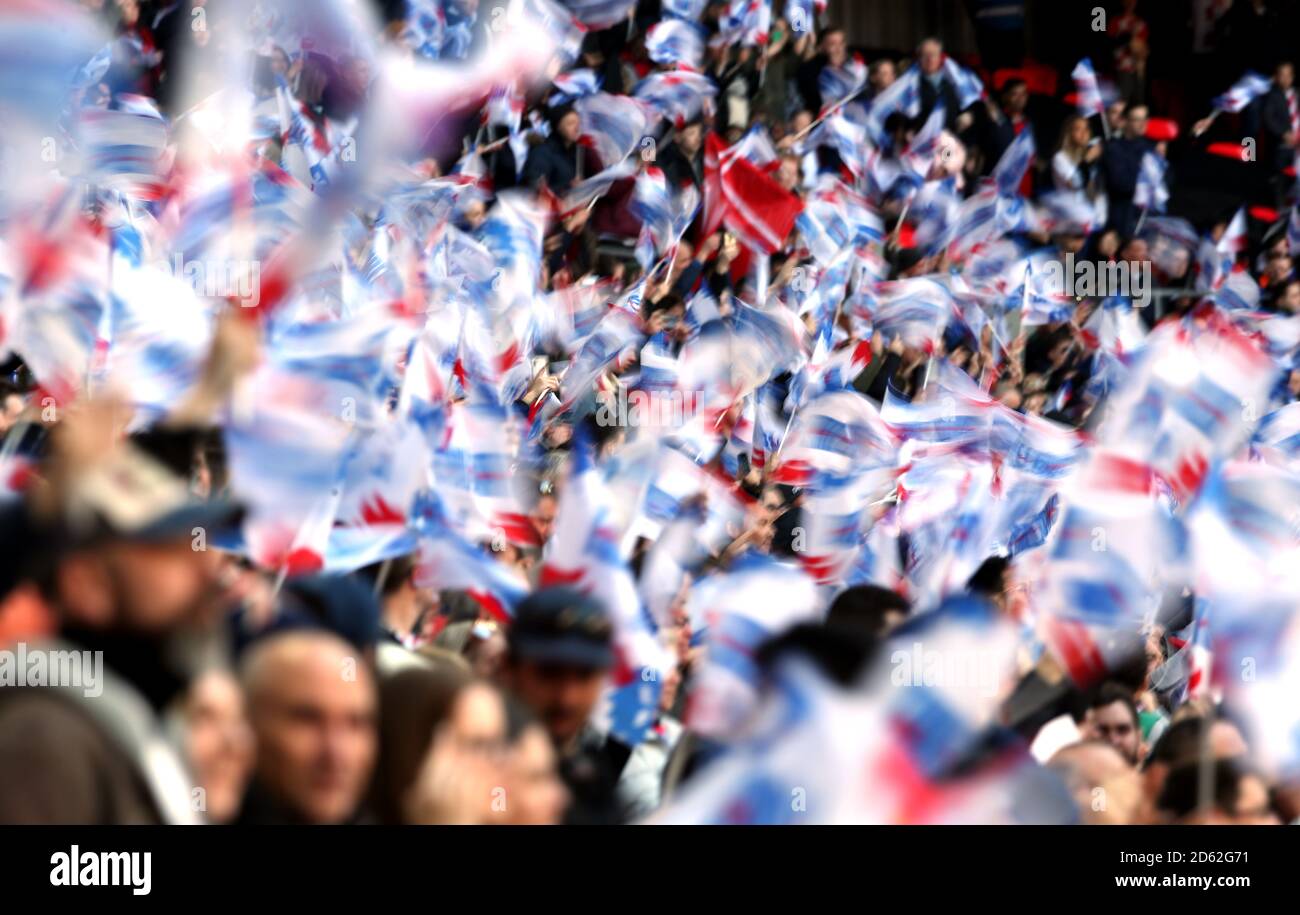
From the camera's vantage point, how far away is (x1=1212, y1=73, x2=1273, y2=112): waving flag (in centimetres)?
1421

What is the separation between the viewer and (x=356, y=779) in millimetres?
3309

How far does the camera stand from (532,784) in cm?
359

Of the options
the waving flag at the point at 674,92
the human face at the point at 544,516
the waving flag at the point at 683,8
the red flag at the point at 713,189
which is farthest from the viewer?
the waving flag at the point at 683,8

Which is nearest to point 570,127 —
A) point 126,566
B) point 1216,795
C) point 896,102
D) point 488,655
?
point 896,102

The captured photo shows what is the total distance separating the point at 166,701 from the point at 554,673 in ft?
2.94

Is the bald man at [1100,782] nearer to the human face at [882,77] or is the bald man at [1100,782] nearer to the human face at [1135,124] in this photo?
the human face at [882,77]

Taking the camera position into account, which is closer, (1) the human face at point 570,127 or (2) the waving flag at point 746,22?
(1) the human face at point 570,127

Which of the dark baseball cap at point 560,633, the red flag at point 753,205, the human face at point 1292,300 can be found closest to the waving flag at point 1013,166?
the human face at point 1292,300

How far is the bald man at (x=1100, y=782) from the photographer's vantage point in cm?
440

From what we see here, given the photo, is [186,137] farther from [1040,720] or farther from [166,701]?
[166,701]

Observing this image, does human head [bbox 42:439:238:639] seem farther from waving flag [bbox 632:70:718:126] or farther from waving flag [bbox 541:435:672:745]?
waving flag [bbox 632:70:718:126]

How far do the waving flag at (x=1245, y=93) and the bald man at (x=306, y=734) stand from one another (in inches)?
475

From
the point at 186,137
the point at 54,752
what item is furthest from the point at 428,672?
the point at 186,137

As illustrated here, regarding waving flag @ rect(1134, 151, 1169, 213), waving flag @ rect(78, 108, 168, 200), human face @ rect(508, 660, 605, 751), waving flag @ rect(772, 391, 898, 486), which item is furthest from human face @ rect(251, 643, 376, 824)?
waving flag @ rect(1134, 151, 1169, 213)
